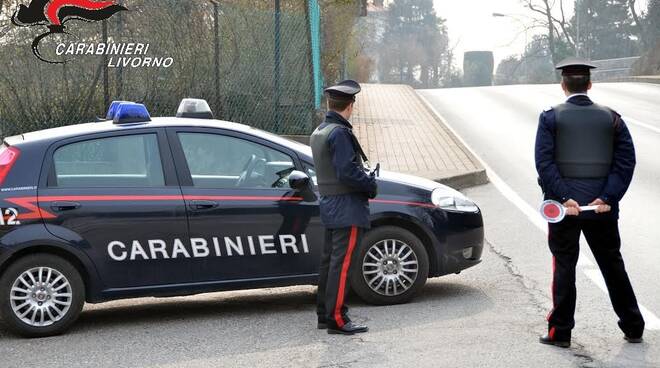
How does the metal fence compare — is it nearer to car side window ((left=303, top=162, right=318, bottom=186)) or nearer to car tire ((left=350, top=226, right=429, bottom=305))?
car side window ((left=303, top=162, right=318, bottom=186))

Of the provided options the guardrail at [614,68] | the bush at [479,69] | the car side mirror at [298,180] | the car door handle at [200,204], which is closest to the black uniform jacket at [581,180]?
the car side mirror at [298,180]

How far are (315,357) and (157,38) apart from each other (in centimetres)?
930

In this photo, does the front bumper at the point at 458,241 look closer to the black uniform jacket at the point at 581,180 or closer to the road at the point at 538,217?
the road at the point at 538,217

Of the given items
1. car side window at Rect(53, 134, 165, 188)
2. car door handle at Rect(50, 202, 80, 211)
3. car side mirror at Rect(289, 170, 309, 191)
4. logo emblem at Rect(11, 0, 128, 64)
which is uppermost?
logo emblem at Rect(11, 0, 128, 64)

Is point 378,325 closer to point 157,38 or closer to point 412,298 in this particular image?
point 412,298

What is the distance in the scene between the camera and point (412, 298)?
7457 millimetres

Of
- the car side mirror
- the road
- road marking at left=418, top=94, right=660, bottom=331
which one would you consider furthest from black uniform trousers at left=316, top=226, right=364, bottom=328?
road marking at left=418, top=94, right=660, bottom=331

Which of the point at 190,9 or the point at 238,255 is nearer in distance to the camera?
the point at 238,255

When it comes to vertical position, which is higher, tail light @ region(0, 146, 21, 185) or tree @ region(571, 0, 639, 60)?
tail light @ region(0, 146, 21, 185)

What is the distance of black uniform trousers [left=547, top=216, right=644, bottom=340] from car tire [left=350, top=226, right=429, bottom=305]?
149 centimetres

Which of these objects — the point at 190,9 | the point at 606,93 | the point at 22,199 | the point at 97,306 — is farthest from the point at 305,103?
the point at 606,93

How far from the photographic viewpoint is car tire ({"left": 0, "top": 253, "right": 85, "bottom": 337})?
661cm

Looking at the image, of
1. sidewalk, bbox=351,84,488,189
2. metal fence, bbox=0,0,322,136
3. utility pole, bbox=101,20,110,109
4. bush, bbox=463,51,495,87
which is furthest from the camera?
bush, bbox=463,51,495,87

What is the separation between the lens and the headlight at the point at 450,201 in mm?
7520
